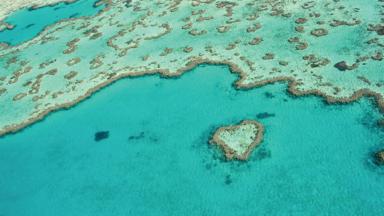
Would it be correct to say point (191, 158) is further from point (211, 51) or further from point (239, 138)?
point (211, 51)

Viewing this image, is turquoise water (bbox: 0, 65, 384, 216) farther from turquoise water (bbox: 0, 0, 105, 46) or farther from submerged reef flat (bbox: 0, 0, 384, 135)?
turquoise water (bbox: 0, 0, 105, 46)

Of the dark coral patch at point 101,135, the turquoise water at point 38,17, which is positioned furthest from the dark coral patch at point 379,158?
the turquoise water at point 38,17

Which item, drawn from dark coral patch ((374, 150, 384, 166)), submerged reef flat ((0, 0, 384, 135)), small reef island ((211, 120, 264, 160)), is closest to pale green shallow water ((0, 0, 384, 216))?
submerged reef flat ((0, 0, 384, 135))

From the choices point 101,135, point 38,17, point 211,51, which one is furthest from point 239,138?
point 38,17

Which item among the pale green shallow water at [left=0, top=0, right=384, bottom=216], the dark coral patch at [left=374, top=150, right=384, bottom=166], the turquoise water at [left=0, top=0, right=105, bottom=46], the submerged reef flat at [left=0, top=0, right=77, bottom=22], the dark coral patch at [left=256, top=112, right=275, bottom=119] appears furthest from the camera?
the submerged reef flat at [left=0, top=0, right=77, bottom=22]

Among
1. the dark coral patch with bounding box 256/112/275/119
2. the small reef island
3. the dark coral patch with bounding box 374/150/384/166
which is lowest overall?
the small reef island

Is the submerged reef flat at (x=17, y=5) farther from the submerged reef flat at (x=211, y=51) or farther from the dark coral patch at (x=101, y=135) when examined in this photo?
the dark coral patch at (x=101, y=135)

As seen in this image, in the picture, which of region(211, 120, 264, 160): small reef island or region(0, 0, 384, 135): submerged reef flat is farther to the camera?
region(0, 0, 384, 135): submerged reef flat
